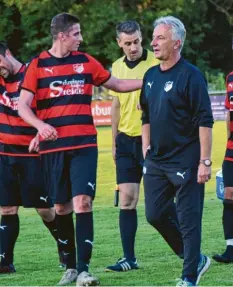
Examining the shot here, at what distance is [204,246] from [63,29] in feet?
11.3

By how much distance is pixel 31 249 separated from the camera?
12336 mm

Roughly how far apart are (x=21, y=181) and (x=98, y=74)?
5.22 feet

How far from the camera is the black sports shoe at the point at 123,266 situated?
400 inches

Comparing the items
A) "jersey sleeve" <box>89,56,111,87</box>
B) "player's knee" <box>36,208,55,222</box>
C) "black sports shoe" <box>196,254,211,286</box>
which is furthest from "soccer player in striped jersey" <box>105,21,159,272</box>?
"black sports shoe" <box>196,254,211,286</box>

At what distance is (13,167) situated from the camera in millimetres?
10547

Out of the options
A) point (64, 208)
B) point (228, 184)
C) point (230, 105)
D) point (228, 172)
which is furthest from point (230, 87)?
point (64, 208)

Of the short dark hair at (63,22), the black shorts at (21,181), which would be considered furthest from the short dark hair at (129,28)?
the black shorts at (21,181)

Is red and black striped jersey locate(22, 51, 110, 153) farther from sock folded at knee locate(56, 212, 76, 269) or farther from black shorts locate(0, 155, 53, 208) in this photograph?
black shorts locate(0, 155, 53, 208)

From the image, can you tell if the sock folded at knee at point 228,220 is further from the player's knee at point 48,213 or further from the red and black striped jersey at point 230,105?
the player's knee at point 48,213

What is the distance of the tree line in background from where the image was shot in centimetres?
5569

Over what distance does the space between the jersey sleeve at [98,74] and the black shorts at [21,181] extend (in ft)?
4.26

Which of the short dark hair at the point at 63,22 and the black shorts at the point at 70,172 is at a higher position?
the short dark hair at the point at 63,22

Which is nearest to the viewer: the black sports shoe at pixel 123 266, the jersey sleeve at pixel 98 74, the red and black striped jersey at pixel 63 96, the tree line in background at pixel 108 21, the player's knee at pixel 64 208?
the red and black striped jersey at pixel 63 96

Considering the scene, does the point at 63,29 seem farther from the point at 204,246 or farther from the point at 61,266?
the point at 204,246
